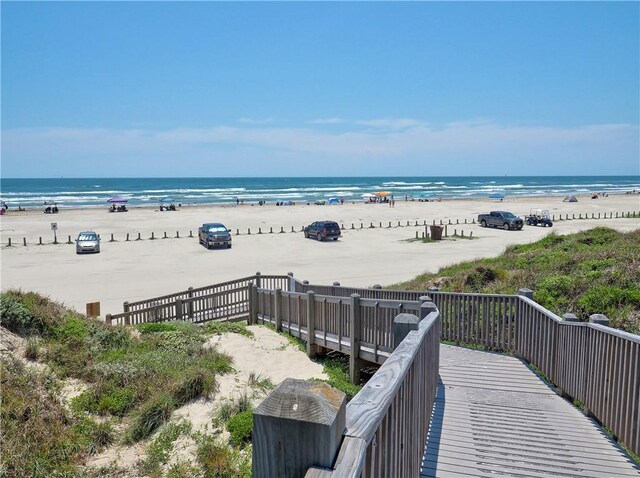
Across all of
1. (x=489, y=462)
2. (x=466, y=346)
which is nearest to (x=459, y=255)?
(x=466, y=346)

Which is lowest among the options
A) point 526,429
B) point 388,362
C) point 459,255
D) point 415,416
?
point 459,255

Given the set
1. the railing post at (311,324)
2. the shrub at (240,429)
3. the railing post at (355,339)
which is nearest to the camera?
the shrub at (240,429)

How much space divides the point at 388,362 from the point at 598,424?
389cm

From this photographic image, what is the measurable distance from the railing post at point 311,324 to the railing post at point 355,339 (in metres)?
1.66

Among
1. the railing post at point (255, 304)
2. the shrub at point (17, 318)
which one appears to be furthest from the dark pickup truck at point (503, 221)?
the shrub at point (17, 318)

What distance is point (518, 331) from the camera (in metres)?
8.77

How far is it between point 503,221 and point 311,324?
39.3m

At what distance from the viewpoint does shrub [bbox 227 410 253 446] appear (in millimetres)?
7117

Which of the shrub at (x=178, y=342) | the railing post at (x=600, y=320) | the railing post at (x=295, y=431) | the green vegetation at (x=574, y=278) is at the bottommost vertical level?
the shrub at (x=178, y=342)

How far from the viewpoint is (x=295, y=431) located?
188cm

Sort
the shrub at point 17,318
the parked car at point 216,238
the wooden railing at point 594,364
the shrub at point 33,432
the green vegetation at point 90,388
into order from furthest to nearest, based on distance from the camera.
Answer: the parked car at point 216,238 → the shrub at point 17,318 → the green vegetation at point 90,388 → the shrub at point 33,432 → the wooden railing at point 594,364

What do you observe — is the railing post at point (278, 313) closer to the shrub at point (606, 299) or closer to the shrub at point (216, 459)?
the shrub at point (216, 459)

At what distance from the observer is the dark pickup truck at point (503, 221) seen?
151 feet

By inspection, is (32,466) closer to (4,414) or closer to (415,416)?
(4,414)
